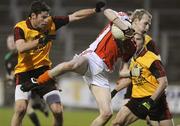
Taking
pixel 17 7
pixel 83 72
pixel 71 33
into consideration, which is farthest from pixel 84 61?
pixel 17 7

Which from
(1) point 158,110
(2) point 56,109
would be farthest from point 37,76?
(1) point 158,110

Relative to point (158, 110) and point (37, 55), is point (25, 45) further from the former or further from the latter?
point (158, 110)

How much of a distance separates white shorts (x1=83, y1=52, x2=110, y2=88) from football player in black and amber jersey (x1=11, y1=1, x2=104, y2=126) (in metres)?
0.82

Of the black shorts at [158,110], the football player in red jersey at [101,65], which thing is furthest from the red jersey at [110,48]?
the black shorts at [158,110]

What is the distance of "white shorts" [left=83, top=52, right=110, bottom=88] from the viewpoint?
10.2m

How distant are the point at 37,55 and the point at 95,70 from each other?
1400mm

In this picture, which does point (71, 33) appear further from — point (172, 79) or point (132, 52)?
point (132, 52)

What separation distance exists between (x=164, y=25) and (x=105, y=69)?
1772 centimetres

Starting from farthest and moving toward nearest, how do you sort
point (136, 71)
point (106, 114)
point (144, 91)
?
point (144, 91) < point (136, 71) < point (106, 114)

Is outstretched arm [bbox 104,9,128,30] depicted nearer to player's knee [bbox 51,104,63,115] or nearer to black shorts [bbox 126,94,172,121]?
black shorts [bbox 126,94,172,121]

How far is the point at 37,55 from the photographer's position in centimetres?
1122

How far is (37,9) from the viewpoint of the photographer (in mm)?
10969

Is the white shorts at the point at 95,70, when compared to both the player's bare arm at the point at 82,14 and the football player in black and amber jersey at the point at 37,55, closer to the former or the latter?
the football player in black and amber jersey at the point at 37,55

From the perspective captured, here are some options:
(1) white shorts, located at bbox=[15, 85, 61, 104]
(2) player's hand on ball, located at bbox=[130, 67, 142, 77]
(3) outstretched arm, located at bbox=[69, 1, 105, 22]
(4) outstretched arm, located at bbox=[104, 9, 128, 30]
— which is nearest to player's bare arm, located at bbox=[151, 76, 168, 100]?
(2) player's hand on ball, located at bbox=[130, 67, 142, 77]
